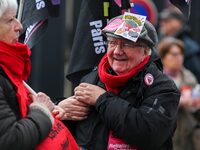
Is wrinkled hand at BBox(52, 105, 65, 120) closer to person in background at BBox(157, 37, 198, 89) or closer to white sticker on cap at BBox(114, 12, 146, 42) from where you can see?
white sticker on cap at BBox(114, 12, 146, 42)

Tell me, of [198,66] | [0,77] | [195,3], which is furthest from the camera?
[195,3]

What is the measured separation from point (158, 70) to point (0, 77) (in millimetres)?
1078

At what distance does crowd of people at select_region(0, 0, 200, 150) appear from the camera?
379 centimetres

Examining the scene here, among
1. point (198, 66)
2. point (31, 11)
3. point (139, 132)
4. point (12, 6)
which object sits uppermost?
point (12, 6)

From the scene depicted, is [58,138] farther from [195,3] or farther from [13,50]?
[195,3]

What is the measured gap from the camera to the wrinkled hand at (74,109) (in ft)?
14.1

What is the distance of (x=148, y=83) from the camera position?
4.18 metres

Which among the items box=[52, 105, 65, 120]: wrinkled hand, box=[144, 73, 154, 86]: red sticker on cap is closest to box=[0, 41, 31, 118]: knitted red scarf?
box=[52, 105, 65, 120]: wrinkled hand

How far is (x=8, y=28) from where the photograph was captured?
3.84 meters

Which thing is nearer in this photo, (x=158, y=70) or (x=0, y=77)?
(x=0, y=77)

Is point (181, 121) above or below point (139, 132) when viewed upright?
below

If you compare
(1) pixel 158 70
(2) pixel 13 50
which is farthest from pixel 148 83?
(2) pixel 13 50

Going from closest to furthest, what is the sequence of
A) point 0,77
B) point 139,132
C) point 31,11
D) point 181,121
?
point 0,77 < point 139,132 < point 31,11 < point 181,121

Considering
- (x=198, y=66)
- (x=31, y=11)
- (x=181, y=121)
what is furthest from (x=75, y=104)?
(x=198, y=66)
